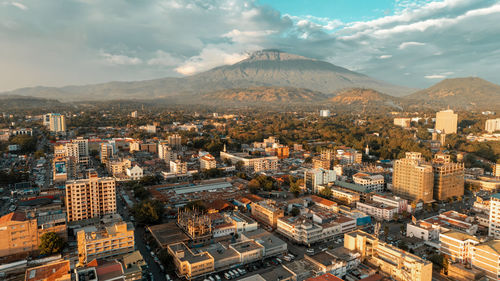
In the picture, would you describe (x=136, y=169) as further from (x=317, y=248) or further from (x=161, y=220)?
(x=317, y=248)

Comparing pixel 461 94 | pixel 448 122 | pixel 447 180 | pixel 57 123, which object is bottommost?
pixel 447 180

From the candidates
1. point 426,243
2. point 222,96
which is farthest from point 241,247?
point 222,96

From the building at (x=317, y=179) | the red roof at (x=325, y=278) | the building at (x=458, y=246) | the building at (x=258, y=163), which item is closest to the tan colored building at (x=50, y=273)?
the red roof at (x=325, y=278)

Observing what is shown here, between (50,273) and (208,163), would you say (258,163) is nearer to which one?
(208,163)

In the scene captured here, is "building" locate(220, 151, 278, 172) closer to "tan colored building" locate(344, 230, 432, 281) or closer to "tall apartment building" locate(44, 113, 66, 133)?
"tan colored building" locate(344, 230, 432, 281)

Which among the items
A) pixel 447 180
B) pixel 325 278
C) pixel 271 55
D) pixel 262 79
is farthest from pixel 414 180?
Answer: pixel 271 55

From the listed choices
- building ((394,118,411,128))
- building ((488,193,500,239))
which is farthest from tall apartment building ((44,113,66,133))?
building ((394,118,411,128))
